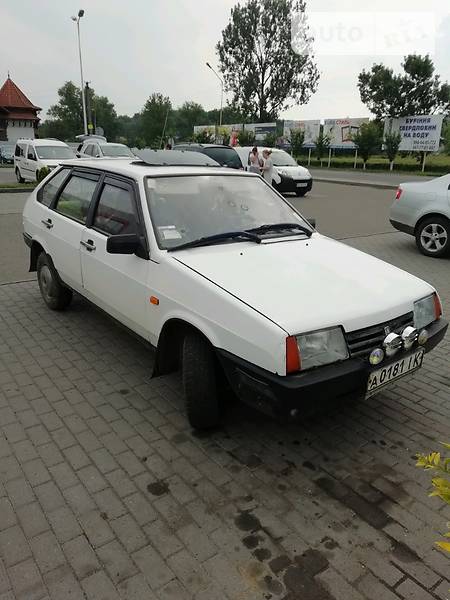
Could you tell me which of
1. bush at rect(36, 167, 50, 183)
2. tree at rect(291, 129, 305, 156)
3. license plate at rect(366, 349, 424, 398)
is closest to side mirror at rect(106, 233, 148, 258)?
license plate at rect(366, 349, 424, 398)

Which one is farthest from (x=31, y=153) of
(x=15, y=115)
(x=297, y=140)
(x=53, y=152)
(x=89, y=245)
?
(x=15, y=115)

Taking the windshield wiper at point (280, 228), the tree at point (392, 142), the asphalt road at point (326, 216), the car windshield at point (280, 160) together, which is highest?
the tree at point (392, 142)

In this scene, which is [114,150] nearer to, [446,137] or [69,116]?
[446,137]

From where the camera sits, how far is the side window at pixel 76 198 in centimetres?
425

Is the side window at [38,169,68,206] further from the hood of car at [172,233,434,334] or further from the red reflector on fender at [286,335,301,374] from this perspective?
the red reflector on fender at [286,335,301,374]

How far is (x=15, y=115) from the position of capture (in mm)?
57406

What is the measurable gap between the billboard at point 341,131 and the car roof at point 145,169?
3569 cm

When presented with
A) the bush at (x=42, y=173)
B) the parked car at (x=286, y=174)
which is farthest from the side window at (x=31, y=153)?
the parked car at (x=286, y=174)

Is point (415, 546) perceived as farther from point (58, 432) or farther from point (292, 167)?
point (292, 167)

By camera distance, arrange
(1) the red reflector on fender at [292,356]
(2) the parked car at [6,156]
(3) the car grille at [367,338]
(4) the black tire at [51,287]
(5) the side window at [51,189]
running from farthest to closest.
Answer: (2) the parked car at [6,156] < (4) the black tire at [51,287] < (5) the side window at [51,189] < (3) the car grille at [367,338] < (1) the red reflector on fender at [292,356]

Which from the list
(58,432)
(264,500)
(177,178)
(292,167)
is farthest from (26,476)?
(292,167)

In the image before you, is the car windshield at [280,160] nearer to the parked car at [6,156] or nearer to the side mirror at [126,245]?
the side mirror at [126,245]

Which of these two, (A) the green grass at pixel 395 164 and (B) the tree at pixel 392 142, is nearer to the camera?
(B) the tree at pixel 392 142

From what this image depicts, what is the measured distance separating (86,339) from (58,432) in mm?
1532
